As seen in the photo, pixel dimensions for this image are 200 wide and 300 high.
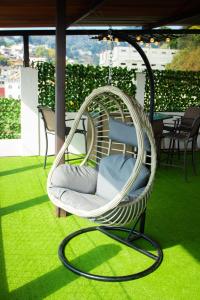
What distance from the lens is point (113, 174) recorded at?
391 centimetres

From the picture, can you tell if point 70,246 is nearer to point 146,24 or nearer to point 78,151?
point 78,151

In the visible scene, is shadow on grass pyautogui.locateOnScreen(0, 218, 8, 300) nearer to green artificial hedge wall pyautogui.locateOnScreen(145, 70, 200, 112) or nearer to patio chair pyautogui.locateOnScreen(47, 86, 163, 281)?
patio chair pyautogui.locateOnScreen(47, 86, 163, 281)

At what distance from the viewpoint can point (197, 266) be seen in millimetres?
3447

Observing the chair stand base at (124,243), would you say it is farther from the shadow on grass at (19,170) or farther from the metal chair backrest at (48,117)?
the metal chair backrest at (48,117)

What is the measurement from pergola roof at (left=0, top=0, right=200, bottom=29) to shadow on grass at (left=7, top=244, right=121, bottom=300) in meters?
3.02

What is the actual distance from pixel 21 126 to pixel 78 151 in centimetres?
126

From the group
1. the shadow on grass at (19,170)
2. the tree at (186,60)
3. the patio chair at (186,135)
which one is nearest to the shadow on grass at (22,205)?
the shadow on grass at (19,170)

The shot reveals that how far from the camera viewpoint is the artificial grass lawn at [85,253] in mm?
3043

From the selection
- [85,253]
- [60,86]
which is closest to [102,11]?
[60,86]

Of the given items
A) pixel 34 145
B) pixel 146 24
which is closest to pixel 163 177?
pixel 34 145

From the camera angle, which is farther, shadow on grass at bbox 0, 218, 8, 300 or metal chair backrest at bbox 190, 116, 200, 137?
→ metal chair backrest at bbox 190, 116, 200, 137

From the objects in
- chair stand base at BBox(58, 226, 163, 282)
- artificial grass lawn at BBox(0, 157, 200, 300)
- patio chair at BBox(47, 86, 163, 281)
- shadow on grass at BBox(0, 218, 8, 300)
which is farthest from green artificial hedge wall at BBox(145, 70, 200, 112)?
shadow on grass at BBox(0, 218, 8, 300)

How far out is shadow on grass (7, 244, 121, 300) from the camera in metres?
2.95

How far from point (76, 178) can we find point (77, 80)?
4.27 metres
